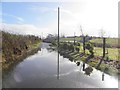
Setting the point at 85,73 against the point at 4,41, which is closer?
the point at 85,73

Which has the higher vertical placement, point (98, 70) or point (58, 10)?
point (58, 10)

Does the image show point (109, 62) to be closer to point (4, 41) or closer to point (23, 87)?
point (23, 87)

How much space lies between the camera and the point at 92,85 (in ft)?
34.9

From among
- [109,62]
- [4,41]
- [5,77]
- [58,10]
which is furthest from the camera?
[58,10]

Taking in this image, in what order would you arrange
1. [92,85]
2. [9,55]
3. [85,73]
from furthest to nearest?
[9,55] < [85,73] < [92,85]

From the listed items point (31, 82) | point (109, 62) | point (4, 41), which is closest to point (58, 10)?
point (4, 41)

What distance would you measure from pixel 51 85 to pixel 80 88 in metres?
1.56

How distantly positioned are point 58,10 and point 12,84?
62.8ft

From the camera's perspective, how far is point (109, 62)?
647 inches

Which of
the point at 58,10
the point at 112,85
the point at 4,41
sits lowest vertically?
the point at 112,85

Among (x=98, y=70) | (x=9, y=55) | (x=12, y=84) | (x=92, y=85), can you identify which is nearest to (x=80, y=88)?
(x=92, y=85)

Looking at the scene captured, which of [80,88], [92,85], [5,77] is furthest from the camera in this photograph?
[5,77]

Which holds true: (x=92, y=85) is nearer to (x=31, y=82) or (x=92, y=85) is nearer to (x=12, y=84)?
(x=31, y=82)

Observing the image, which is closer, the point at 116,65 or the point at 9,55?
the point at 116,65
